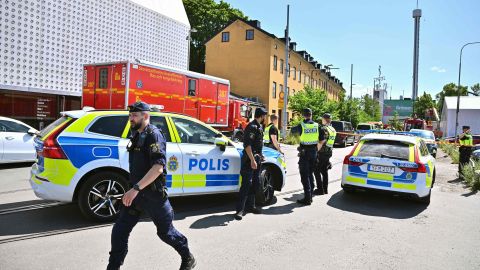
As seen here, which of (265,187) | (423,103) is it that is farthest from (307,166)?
(423,103)

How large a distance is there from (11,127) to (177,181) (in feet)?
20.5

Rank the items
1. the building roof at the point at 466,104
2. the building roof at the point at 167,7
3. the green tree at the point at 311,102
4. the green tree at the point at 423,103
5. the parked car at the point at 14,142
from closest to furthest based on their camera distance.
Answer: the parked car at the point at 14,142, the building roof at the point at 167,7, the green tree at the point at 311,102, the building roof at the point at 466,104, the green tree at the point at 423,103

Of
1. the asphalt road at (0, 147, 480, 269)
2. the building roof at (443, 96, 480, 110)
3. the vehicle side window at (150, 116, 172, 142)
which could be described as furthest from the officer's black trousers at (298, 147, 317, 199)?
the building roof at (443, 96, 480, 110)

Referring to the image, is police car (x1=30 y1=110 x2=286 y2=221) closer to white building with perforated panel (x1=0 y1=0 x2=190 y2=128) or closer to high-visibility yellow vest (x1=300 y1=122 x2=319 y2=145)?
high-visibility yellow vest (x1=300 y1=122 x2=319 y2=145)

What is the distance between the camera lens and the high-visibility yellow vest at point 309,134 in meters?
6.91

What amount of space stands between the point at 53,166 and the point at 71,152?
281 millimetres

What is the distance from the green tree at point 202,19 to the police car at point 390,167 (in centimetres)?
3868

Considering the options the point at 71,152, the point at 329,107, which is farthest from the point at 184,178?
the point at 329,107

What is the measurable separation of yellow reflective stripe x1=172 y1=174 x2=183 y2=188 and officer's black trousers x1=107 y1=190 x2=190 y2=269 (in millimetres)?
2106

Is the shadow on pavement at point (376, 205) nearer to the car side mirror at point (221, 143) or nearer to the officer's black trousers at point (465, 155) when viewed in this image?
the car side mirror at point (221, 143)

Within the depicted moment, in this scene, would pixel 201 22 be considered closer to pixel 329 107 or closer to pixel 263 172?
pixel 329 107

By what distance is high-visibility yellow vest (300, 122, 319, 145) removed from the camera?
6914 millimetres

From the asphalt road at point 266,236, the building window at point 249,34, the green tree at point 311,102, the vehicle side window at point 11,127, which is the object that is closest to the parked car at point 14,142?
the vehicle side window at point 11,127

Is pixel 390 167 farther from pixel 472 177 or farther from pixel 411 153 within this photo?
pixel 472 177
